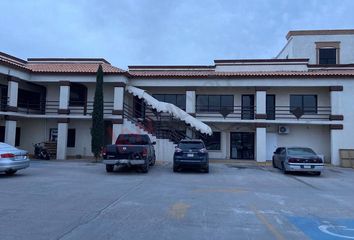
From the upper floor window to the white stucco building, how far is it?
16.0 feet

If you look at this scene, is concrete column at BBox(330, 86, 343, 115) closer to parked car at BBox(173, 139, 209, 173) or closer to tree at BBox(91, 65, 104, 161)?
parked car at BBox(173, 139, 209, 173)

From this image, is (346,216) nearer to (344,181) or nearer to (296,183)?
(296,183)

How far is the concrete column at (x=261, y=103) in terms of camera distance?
26516 millimetres

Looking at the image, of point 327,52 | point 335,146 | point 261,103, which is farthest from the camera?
point 327,52

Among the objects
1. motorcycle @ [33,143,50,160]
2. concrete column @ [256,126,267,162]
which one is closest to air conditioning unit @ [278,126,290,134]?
concrete column @ [256,126,267,162]

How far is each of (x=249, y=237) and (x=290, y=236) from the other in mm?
788

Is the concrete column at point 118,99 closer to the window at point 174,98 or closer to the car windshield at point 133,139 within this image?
the window at point 174,98

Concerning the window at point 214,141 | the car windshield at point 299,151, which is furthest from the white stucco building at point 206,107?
the car windshield at point 299,151

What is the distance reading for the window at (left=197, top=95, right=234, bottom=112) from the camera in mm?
28781

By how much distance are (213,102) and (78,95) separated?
1071 cm

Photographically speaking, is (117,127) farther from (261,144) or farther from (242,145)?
(261,144)

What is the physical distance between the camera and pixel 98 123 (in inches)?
982

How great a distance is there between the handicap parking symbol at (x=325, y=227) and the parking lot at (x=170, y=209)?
0.02 m

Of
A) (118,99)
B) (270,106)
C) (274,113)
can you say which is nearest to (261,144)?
(274,113)
